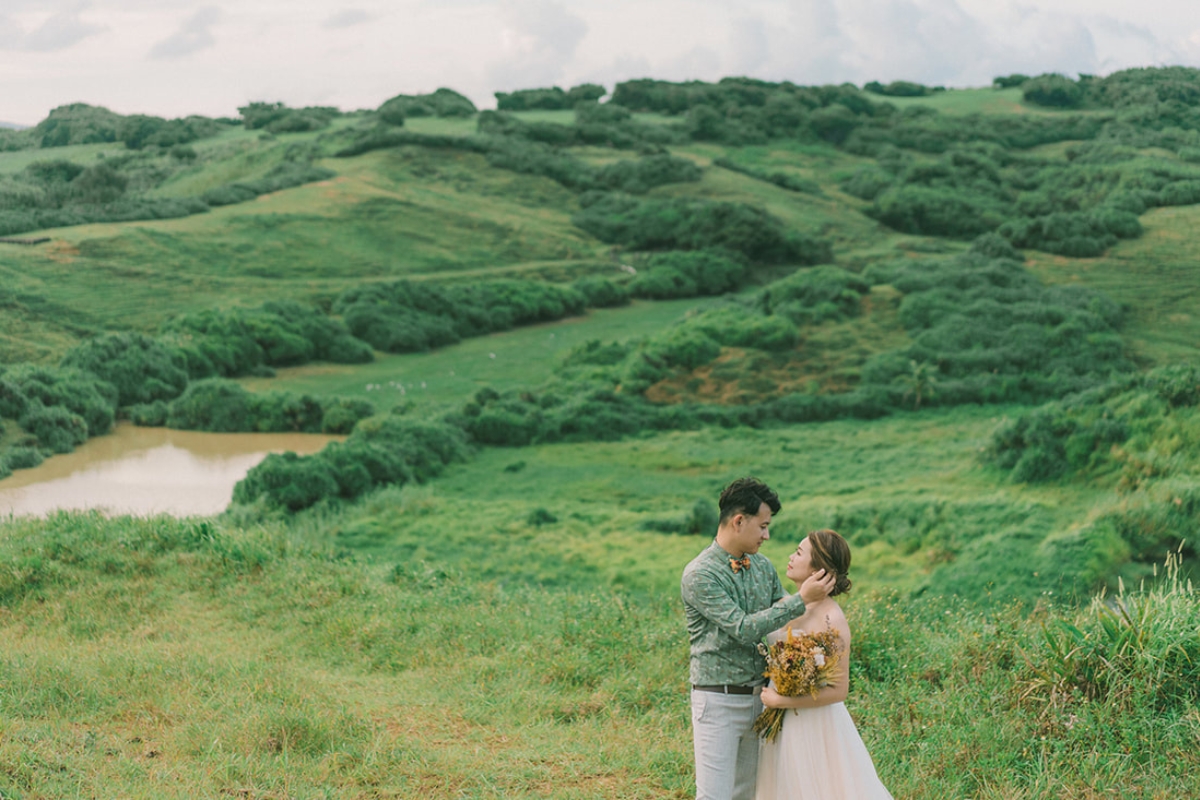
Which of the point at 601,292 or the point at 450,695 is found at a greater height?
the point at 601,292

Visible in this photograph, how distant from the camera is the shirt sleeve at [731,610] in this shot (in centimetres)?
430

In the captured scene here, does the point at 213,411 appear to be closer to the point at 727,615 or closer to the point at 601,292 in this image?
the point at 601,292

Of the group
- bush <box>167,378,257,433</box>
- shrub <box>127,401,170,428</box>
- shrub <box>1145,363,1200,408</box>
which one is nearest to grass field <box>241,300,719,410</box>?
bush <box>167,378,257,433</box>

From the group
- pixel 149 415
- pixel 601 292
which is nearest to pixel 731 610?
pixel 149 415

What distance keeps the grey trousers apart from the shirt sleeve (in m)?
0.40

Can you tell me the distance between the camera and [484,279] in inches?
1847

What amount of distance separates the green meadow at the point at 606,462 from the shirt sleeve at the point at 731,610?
2.12 metres

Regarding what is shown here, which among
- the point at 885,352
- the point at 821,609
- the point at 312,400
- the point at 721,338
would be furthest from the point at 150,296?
the point at 821,609

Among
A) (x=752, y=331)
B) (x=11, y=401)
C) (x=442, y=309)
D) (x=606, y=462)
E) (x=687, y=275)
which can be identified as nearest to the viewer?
(x=11, y=401)

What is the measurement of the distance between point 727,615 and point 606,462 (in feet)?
69.5

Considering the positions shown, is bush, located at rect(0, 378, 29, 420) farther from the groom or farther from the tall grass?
the groom

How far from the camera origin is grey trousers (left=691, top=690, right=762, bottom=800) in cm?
448

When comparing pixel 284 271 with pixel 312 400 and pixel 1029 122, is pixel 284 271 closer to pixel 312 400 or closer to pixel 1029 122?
pixel 312 400

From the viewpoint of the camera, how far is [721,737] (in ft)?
14.8
